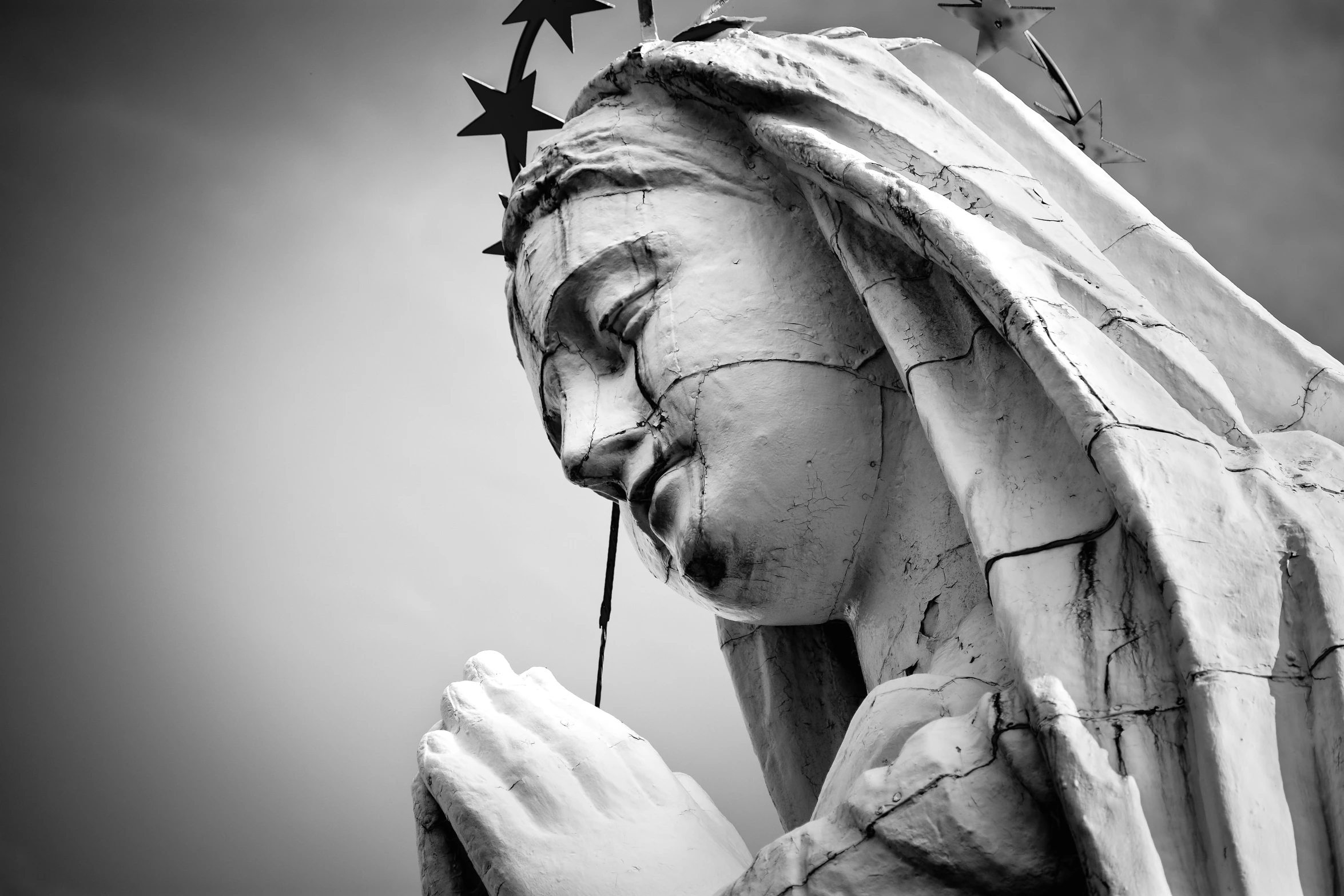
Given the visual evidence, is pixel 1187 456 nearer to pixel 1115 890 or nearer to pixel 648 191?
pixel 1115 890

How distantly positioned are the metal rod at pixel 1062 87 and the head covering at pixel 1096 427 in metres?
0.21

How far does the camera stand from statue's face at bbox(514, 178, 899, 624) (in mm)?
1866

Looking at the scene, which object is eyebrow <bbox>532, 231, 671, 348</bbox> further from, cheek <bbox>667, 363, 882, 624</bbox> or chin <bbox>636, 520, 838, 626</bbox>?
chin <bbox>636, 520, 838, 626</bbox>

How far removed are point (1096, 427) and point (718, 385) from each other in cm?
66

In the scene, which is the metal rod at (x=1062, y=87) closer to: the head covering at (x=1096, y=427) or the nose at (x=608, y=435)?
the head covering at (x=1096, y=427)

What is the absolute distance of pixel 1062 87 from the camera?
7.93 feet

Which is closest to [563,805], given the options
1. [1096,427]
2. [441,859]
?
[441,859]

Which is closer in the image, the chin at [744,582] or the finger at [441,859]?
the chin at [744,582]

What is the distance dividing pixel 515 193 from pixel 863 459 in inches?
31.5

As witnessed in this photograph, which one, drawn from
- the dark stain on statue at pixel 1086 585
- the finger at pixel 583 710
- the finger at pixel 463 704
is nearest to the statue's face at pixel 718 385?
the finger at pixel 583 710

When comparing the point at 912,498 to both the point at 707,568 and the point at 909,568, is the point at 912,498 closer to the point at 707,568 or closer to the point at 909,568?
the point at 909,568

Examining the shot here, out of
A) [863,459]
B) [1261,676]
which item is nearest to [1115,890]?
[1261,676]

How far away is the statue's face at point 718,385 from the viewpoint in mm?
1866

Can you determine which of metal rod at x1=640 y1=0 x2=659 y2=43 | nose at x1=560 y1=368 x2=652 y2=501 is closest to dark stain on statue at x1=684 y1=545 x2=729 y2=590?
nose at x1=560 y1=368 x2=652 y2=501
